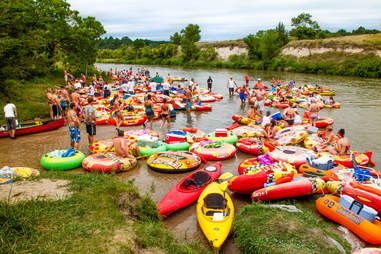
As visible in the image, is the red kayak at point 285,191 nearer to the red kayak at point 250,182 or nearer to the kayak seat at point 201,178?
the red kayak at point 250,182

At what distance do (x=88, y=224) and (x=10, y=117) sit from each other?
7619 mm

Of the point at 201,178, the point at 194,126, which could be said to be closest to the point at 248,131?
the point at 194,126

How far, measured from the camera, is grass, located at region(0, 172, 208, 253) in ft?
10.9

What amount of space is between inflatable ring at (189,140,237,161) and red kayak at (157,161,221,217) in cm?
135

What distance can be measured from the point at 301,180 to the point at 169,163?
11.2 feet

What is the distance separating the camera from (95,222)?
396cm

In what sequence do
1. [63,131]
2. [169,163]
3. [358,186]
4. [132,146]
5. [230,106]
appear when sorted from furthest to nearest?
1. [230,106]
2. [63,131]
3. [132,146]
4. [169,163]
5. [358,186]

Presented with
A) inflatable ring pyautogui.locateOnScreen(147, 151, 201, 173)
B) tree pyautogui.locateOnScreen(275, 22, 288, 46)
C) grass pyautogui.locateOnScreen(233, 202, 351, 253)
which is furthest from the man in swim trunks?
tree pyautogui.locateOnScreen(275, 22, 288, 46)

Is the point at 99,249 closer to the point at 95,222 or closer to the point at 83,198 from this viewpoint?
the point at 95,222

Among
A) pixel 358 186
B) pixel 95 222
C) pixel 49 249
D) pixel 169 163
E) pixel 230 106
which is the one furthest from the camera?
pixel 230 106

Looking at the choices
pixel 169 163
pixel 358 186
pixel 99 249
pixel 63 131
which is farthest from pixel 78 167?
pixel 358 186

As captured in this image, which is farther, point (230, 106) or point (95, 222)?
point (230, 106)

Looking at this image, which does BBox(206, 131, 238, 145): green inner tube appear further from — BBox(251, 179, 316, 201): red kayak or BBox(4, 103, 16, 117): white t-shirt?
BBox(4, 103, 16, 117): white t-shirt

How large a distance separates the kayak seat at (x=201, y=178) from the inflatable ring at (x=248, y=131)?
409 cm
